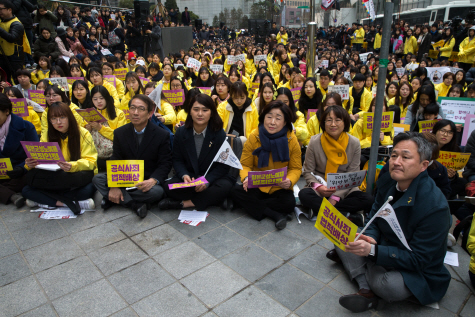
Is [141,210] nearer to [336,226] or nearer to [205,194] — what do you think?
[205,194]

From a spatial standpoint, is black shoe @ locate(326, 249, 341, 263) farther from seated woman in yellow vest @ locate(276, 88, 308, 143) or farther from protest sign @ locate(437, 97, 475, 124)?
protest sign @ locate(437, 97, 475, 124)

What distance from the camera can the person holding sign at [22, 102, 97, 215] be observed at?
12.9 ft

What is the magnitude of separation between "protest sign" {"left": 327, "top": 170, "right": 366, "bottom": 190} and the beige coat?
8.3 inches

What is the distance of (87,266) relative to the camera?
302 cm

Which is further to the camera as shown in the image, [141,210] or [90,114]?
[90,114]

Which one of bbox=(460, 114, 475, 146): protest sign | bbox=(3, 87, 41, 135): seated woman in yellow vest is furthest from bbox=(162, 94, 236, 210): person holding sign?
bbox=(460, 114, 475, 146): protest sign

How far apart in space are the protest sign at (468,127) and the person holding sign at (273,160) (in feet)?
8.55

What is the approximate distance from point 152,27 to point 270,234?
12.6 metres

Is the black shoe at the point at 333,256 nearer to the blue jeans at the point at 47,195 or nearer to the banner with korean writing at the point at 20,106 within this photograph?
the blue jeans at the point at 47,195

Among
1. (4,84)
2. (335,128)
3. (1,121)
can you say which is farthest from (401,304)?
(4,84)

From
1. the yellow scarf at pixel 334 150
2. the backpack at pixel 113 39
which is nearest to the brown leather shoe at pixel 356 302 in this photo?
the yellow scarf at pixel 334 150

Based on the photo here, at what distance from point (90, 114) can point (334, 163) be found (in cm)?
345

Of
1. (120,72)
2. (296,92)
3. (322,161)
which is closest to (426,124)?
(322,161)

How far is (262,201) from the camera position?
3.83 metres
